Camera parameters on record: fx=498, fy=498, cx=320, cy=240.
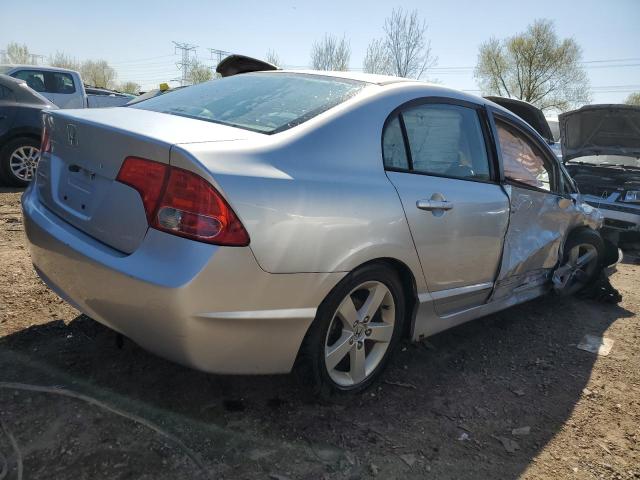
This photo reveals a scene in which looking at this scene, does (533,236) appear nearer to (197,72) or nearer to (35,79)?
(35,79)

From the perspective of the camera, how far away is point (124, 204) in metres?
1.93

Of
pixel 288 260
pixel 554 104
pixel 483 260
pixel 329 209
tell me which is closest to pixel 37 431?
pixel 288 260

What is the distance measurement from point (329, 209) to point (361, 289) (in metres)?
0.51

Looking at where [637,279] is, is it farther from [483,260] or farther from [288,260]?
[288,260]

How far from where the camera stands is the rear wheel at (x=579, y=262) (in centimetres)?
424

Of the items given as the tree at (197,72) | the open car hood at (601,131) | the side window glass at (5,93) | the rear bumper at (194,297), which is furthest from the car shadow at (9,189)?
the tree at (197,72)

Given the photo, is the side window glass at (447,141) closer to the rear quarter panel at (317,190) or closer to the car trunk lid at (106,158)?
the rear quarter panel at (317,190)

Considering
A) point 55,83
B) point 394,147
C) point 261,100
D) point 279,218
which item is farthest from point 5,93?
point 279,218

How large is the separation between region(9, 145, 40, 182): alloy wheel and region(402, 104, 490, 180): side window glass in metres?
5.89

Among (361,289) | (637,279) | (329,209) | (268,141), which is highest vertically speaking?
(268,141)

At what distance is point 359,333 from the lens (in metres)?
2.39

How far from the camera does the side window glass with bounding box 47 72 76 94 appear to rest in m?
10.1

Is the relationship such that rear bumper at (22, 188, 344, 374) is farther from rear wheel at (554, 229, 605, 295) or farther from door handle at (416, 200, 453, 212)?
rear wheel at (554, 229, 605, 295)

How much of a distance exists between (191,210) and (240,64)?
11.3 feet
